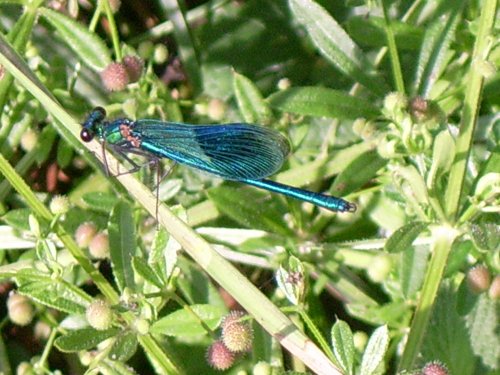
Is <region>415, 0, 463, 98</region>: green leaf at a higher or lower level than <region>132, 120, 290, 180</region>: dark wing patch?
lower

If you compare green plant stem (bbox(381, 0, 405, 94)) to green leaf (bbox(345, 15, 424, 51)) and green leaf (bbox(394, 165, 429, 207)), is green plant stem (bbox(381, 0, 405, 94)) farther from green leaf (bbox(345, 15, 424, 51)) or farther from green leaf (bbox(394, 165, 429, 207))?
green leaf (bbox(394, 165, 429, 207))

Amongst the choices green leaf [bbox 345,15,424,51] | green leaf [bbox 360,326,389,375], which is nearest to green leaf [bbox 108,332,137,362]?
green leaf [bbox 360,326,389,375]

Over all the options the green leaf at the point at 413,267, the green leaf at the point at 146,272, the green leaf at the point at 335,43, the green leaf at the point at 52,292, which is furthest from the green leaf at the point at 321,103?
the green leaf at the point at 52,292

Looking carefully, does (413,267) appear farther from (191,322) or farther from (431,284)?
(191,322)

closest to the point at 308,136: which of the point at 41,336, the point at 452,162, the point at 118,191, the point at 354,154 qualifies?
the point at 354,154

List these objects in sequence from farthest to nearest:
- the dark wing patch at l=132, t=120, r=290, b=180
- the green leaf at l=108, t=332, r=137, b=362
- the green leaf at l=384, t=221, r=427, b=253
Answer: the dark wing patch at l=132, t=120, r=290, b=180, the green leaf at l=108, t=332, r=137, b=362, the green leaf at l=384, t=221, r=427, b=253

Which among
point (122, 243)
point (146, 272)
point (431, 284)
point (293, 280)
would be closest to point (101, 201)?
point (122, 243)

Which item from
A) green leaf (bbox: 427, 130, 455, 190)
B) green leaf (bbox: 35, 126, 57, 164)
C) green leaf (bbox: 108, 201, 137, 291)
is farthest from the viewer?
green leaf (bbox: 35, 126, 57, 164)
